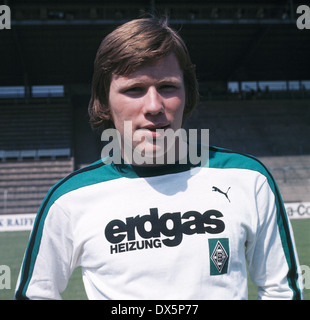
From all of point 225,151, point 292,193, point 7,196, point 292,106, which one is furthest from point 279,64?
point 225,151

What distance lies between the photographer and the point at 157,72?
4.24 feet

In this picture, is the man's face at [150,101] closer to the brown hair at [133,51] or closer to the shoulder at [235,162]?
the brown hair at [133,51]

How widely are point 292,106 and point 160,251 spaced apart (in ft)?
77.4

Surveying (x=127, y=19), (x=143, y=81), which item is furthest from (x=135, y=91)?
(x=127, y=19)

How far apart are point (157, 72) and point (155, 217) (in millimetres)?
541

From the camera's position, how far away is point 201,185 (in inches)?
55.9

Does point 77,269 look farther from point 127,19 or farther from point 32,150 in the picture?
point 127,19

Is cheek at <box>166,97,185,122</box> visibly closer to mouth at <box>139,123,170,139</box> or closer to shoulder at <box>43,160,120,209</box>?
mouth at <box>139,123,170,139</box>

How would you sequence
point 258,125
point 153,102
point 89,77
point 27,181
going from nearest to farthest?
point 153,102, point 27,181, point 258,125, point 89,77

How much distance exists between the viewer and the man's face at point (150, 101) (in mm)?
1274

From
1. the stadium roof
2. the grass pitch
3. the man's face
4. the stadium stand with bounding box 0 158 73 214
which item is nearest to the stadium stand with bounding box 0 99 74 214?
the stadium stand with bounding box 0 158 73 214

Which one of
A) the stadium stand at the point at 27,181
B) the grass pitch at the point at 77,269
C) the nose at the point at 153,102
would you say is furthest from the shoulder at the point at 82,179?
the stadium stand at the point at 27,181

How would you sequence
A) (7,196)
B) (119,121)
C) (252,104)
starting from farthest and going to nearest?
1. (252,104)
2. (7,196)
3. (119,121)
